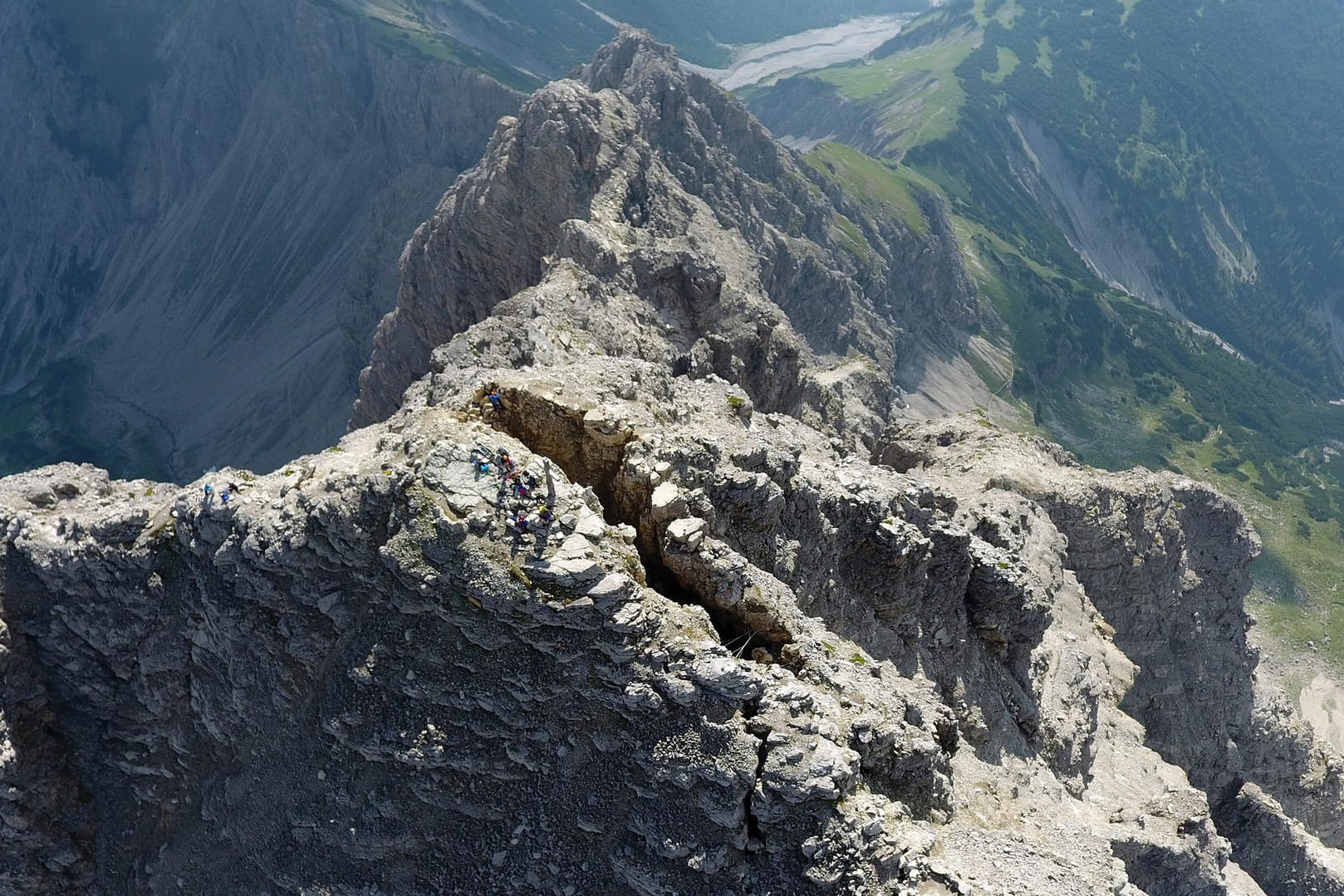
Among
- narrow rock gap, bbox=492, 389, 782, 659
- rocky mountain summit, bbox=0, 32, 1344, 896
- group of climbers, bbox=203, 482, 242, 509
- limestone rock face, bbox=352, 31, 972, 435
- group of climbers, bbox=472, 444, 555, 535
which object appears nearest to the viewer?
rocky mountain summit, bbox=0, 32, 1344, 896

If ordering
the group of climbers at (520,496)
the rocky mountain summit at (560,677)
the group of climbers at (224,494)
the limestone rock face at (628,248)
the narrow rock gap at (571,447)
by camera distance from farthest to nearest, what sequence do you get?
the limestone rock face at (628,248) → the narrow rock gap at (571,447) → the group of climbers at (224,494) → the group of climbers at (520,496) → the rocky mountain summit at (560,677)

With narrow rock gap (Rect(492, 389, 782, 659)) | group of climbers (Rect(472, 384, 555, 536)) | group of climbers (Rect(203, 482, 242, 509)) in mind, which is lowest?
group of climbers (Rect(203, 482, 242, 509))

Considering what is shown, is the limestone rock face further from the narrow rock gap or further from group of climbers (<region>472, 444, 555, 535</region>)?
group of climbers (<region>472, 444, 555, 535</region>)

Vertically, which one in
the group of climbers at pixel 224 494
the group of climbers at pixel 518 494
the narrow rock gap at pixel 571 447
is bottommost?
the group of climbers at pixel 224 494

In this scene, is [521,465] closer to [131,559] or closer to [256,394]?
[131,559]

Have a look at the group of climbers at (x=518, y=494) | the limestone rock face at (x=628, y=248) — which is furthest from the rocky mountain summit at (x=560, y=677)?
the limestone rock face at (x=628, y=248)

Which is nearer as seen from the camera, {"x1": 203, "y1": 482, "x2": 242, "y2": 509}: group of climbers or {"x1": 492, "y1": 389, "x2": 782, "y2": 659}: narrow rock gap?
{"x1": 203, "y1": 482, "x2": 242, "y2": 509}: group of climbers

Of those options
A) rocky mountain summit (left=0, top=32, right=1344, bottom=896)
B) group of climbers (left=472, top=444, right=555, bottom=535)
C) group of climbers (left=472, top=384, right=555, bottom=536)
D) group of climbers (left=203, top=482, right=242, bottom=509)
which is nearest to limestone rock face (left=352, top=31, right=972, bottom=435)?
rocky mountain summit (left=0, top=32, right=1344, bottom=896)

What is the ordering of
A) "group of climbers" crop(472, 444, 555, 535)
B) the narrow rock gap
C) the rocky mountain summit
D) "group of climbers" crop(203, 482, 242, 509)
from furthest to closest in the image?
the narrow rock gap < "group of climbers" crop(203, 482, 242, 509) < "group of climbers" crop(472, 444, 555, 535) < the rocky mountain summit

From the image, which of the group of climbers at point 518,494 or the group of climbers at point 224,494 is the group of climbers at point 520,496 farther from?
the group of climbers at point 224,494

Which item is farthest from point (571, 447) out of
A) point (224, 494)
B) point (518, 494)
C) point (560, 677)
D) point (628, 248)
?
point (628, 248)

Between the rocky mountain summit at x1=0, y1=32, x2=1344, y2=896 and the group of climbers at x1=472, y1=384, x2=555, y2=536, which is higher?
the group of climbers at x1=472, y1=384, x2=555, y2=536
